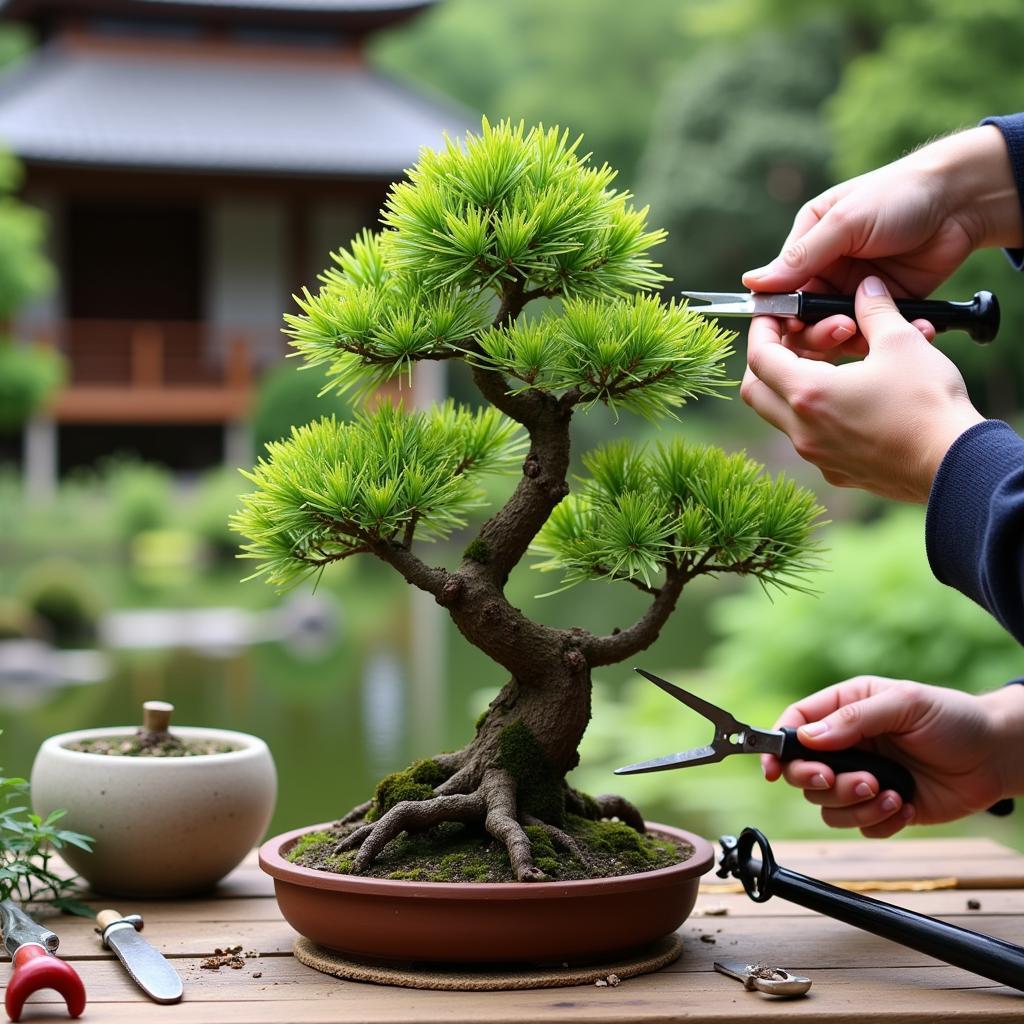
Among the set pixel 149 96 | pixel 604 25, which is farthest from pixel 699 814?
pixel 604 25

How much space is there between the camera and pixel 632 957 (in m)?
1.03

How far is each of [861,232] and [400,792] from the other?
564 mm

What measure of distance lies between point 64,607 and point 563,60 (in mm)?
12056

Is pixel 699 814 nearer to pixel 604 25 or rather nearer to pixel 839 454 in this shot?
pixel 839 454

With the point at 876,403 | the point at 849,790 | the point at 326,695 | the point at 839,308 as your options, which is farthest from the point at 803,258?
the point at 326,695

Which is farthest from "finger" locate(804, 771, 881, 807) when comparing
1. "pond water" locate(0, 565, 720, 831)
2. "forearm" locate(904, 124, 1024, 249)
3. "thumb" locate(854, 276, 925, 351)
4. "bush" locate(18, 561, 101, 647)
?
"bush" locate(18, 561, 101, 647)

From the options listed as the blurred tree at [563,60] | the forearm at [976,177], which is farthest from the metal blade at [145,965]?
the blurred tree at [563,60]

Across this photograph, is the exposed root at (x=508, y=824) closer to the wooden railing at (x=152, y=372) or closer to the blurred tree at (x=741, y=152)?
the wooden railing at (x=152, y=372)

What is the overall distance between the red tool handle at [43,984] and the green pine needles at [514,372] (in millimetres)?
317

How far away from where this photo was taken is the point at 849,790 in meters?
1.08

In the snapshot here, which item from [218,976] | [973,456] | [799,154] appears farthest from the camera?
[799,154]

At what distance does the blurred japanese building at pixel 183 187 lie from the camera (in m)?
10.7

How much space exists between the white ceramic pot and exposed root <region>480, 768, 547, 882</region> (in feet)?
0.89

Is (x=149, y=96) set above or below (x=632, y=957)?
above
